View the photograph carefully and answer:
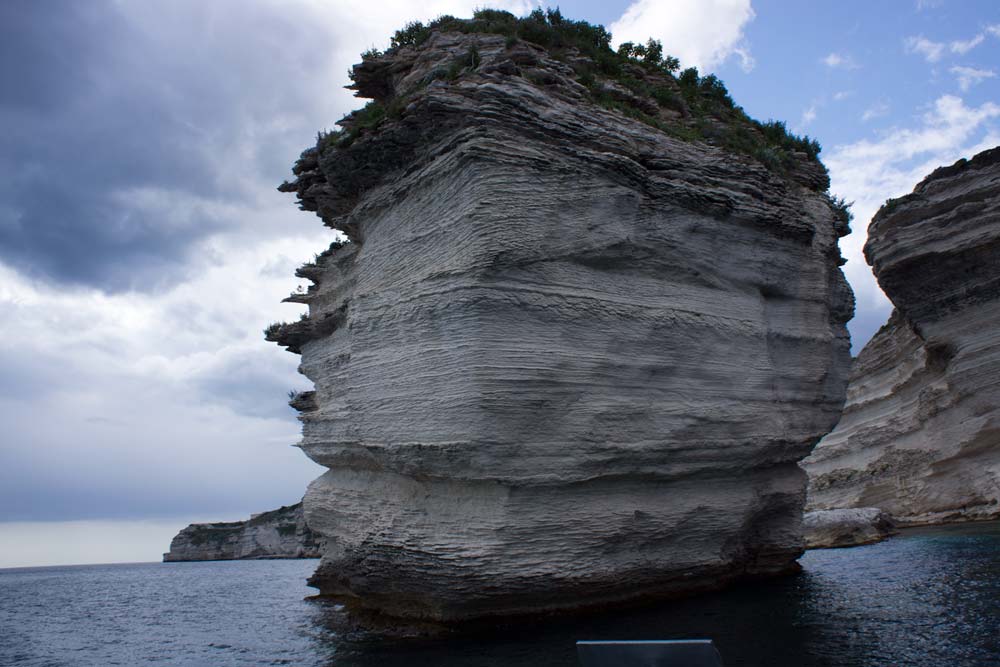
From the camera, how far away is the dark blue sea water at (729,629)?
9.16 metres

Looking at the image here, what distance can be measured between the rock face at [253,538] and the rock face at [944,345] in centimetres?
5541

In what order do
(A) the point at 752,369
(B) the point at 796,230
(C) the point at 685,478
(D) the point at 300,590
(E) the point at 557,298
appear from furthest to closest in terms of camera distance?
(D) the point at 300,590 → (B) the point at 796,230 → (A) the point at 752,369 → (C) the point at 685,478 → (E) the point at 557,298

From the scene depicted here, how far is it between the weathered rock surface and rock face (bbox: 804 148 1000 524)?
13.0ft

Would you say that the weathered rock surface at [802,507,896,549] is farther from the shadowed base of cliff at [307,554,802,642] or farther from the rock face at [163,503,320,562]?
the rock face at [163,503,320,562]

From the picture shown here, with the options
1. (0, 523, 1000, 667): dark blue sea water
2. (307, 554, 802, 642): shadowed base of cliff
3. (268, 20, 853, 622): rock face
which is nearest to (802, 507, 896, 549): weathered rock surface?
Answer: (0, 523, 1000, 667): dark blue sea water

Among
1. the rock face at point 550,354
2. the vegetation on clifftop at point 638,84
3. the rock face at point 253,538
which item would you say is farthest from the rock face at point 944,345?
the rock face at point 253,538

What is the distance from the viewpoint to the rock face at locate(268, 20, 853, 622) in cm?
1138

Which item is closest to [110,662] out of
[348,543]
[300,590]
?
[348,543]

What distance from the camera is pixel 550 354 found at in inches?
459

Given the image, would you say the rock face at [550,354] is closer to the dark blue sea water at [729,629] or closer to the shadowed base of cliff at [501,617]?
the shadowed base of cliff at [501,617]

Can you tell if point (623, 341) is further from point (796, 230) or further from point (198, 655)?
point (198, 655)

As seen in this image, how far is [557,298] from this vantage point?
1208cm

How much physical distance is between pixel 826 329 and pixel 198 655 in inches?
634

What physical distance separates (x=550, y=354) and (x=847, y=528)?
19600 mm
